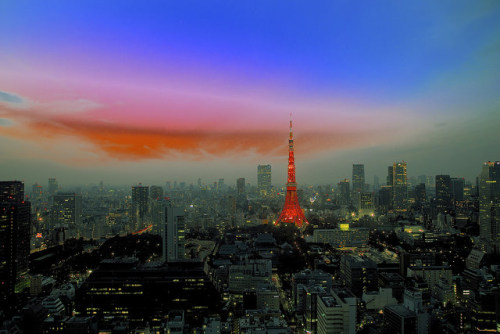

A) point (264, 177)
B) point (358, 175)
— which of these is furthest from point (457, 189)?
point (264, 177)

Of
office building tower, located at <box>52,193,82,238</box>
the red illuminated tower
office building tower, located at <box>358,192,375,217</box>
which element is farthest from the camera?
office building tower, located at <box>358,192,375,217</box>

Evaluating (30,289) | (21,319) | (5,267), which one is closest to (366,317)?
(21,319)

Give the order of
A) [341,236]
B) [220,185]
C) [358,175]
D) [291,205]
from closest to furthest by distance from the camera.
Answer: [341,236] → [291,205] → [358,175] → [220,185]

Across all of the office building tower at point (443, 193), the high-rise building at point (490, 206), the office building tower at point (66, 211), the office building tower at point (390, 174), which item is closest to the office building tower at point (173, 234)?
the office building tower at point (66, 211)

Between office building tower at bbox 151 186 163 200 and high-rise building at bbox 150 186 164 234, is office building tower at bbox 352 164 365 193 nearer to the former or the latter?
office building tower at bbox 151 186 163 200

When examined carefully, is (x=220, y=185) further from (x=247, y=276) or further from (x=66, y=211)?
(x=247, y=276)

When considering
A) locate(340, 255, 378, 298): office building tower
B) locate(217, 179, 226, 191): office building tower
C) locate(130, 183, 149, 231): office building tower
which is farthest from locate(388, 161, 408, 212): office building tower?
locate(217, 179, 226, 191): office building tower

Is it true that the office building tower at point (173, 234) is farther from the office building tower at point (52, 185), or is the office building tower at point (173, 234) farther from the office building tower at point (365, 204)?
the office building tower at point (52, 185)
